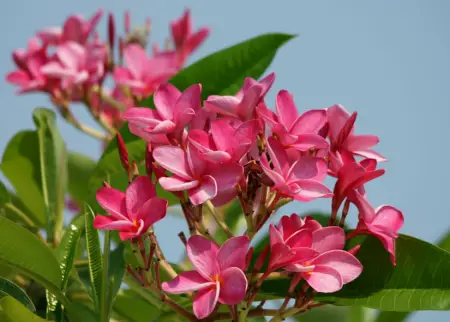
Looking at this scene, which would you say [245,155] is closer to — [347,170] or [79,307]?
[347,170]

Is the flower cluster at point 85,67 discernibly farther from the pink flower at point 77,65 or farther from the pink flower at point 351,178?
the pink flower at point 351,178

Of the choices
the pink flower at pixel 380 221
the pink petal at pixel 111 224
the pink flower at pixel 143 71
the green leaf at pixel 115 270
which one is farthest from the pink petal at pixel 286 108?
the pink flower at pixel 143 71

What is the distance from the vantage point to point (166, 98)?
2.98ft

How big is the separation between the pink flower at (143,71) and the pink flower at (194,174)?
2.99ft

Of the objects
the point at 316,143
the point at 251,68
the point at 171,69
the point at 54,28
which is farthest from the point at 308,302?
the point at 54,28

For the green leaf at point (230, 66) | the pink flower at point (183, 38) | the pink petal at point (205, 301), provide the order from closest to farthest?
the pink petal at point (205, 301)
the green leaf at point (230, 66)
the pink flower at point (183, 38)

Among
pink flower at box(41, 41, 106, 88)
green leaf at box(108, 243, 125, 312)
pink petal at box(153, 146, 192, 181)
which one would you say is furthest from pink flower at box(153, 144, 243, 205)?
pink flower at box(41, 41, 106, 88)

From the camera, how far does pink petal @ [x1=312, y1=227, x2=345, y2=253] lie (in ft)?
2.72

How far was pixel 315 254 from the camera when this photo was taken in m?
0.81

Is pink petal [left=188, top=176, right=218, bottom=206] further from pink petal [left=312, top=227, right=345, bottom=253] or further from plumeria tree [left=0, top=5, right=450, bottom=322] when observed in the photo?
pink petal [left=312, top=227, right=345, bottom=253]

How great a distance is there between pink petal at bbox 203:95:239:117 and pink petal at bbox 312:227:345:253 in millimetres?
178

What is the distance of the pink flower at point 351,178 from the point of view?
0.86 metres

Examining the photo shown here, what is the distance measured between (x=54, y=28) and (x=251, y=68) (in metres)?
1.03

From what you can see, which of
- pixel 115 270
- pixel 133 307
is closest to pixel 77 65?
pixel 133 307
